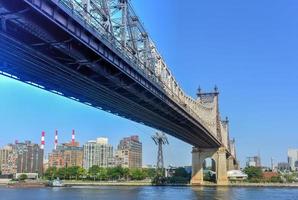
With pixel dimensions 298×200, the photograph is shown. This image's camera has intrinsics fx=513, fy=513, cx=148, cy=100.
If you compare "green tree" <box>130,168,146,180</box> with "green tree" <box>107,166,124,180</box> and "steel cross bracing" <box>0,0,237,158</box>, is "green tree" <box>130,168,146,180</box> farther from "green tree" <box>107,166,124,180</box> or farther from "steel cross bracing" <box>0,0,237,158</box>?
"steel cross bracing" <box>0,0,237,158</box>

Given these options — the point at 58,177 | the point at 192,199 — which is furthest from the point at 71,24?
the point at 58,177

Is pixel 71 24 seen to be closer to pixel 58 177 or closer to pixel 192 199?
pixel 192 199

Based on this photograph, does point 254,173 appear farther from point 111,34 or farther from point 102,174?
point 111,34

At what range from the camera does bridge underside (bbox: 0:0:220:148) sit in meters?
23.4

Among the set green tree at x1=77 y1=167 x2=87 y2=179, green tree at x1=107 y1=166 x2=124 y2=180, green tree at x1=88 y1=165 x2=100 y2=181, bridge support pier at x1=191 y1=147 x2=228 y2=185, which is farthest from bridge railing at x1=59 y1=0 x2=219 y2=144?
green tree at x1=77 y1=167 x2=87 y2=179

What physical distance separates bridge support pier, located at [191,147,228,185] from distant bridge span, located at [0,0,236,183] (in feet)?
162

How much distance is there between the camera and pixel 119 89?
41188mm

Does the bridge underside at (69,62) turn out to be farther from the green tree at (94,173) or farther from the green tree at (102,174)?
the green tree at (94,173)

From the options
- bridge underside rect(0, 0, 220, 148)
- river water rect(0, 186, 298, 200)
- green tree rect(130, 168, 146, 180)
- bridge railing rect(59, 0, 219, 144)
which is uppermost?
bridge railing rect(59, 0, 219, 144)

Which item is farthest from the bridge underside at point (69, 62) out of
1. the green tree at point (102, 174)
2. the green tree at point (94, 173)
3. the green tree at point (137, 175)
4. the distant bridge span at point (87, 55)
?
the green tree at point (94, 173)

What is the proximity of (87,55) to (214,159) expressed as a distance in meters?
78.9

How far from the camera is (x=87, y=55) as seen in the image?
3041cm

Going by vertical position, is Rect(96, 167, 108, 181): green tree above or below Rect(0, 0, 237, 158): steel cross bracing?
below

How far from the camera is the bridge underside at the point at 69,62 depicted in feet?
76.6
